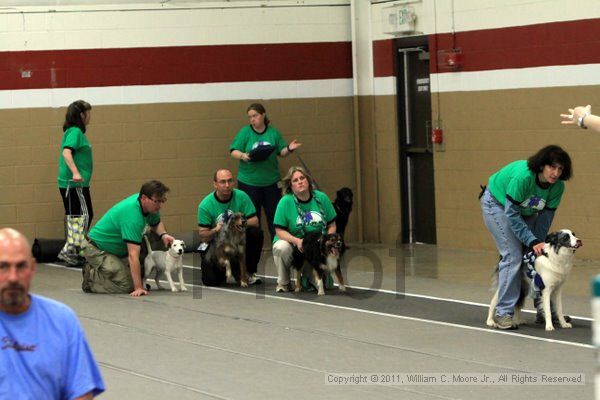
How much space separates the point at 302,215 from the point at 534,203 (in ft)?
10.2

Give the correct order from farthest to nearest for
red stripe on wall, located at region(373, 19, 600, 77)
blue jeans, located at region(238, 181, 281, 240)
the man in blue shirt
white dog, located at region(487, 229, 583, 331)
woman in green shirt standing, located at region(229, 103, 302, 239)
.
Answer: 1. blue jeans, located at region(238, 181, 281, 240)
2. woman in green shirt standing, located at region(229, 103, 302, 239)
3. red stripe on wall, located at region(373, 19, 600, 77)
4. white dog, located at region(487, 229, 583, 331)
5. the man in blue shirt

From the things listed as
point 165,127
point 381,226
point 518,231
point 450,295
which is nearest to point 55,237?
point 165,127

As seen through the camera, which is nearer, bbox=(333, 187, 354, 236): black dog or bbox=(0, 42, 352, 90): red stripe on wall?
bbox=(333, 187, 354, 236): black dog

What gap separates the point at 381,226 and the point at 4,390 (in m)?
12.8

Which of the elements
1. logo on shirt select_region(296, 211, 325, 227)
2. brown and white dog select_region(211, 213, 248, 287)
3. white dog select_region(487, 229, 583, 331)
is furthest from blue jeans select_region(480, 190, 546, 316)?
brown and white dog select_region(211, 213, 248, 287)

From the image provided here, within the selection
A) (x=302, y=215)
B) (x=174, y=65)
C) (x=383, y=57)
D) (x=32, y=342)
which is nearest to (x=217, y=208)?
(x=302, y=215)

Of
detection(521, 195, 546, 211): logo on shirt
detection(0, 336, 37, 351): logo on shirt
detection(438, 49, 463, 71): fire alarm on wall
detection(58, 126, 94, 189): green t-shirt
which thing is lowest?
detection(521, 195, 546, 211): logo on shirt

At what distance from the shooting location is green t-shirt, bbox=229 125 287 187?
1562cm

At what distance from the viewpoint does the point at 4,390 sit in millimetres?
4738

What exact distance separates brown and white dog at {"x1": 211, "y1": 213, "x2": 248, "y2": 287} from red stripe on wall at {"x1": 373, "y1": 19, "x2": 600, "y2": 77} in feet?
13.9

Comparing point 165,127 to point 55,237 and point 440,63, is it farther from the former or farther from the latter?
point 440,63

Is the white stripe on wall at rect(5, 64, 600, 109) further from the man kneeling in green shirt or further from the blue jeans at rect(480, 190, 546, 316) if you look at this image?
the blue jeans at rect(480, 190, 546, 316)

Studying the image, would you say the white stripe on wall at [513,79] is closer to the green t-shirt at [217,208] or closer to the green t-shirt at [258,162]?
the green t-shirt at [258,162]

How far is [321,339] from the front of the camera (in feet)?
33.3
